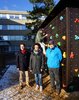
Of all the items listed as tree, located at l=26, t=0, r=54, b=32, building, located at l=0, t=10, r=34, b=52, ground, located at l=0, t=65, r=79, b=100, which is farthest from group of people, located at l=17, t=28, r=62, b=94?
building, located at l=0, t=10, r=34, b=52

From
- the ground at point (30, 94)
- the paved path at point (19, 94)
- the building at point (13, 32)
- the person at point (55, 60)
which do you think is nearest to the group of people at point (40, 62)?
the person at point (55, 60)

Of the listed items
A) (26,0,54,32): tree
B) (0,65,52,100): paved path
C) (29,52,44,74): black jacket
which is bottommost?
(0,65,52,100): paved path

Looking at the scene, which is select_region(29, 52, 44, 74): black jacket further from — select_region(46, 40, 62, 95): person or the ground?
the ground

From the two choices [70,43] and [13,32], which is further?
[13,32]

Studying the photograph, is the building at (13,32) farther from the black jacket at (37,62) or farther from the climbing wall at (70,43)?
the climbing wall at (70,43)

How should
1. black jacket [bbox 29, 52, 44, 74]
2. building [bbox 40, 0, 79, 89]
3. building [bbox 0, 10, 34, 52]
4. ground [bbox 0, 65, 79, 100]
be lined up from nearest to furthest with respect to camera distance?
ground [bbox 0, 65, 79, 100], building [bbox 40, 0, 79, 89], black jacket [bbox 29, 52, 44, 74], building [bbox 0, 10, 34, 52]

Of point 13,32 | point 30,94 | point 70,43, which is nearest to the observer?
point 70,43

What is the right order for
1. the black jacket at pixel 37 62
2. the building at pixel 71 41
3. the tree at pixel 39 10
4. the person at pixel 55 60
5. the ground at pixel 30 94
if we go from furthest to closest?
the tree at pixel 39 10 < the black jacket at pixel 37 62 < the person at pixel 55 60 < the building at pixel 71 41 < the ground at pixel 30 94

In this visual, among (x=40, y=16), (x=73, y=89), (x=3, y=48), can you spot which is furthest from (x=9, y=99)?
(x=3, y=48)

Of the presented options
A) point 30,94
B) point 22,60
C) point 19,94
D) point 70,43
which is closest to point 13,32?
point 22,60

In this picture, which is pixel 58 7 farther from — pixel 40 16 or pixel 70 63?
pixel 40 16

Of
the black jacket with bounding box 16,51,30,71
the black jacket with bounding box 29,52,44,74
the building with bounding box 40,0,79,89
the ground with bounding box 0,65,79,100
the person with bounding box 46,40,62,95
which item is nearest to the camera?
the ground with bounding box 0,65,79,100

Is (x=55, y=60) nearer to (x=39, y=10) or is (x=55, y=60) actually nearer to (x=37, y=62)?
(x=37, y=62)

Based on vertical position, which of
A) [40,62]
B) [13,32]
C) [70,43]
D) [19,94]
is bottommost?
[19,94]
